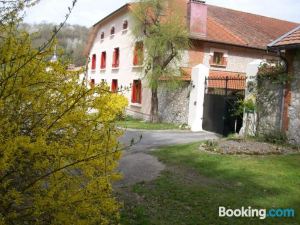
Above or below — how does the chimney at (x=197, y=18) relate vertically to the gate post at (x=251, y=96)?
above

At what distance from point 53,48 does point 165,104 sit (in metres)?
16.9

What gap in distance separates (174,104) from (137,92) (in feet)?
17.6

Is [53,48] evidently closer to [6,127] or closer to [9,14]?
[9,14]

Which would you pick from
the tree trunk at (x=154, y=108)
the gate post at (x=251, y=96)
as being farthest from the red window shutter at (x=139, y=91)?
the gate post at (x=251, y=96)

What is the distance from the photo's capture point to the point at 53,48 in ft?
13.0

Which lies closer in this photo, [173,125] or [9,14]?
[9,14]

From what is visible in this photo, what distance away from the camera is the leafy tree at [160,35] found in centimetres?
1881

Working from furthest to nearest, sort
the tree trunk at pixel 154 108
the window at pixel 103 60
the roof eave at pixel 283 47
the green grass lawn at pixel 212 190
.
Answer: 1. the window at pixel 103 60
2. the tree trunk at pixel 154 108
3. the roof eave at pixel 283 47
4. the green grass lawn at pixel 212 190

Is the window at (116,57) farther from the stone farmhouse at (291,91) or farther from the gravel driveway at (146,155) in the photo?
the stone farmhouse at (291,91)

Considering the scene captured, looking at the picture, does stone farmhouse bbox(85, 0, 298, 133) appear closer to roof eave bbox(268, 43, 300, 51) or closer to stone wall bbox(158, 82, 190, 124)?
stone wall bbox(158, 82, 190, 124)

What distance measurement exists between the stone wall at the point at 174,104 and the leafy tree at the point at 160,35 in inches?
29.7

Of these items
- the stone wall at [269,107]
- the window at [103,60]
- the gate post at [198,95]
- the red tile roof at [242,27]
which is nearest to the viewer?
the stone wall at [269,107]

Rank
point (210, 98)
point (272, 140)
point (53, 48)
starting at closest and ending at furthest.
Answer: point (53, 48) → point (272, 140) → point (210, 98)

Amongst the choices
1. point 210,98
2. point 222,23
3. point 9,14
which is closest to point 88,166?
point 9,14
